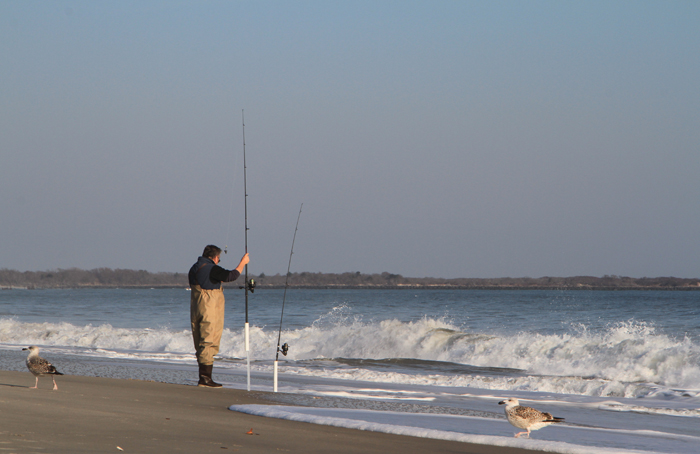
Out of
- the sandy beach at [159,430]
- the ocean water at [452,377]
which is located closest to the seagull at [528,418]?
the ocean water at [452,377]

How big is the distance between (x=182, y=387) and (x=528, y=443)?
13.5ft

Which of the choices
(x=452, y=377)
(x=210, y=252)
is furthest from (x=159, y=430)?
(x=452, y=377)

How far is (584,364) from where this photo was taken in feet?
46.9

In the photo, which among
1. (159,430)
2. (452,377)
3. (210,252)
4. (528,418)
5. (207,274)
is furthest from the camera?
(452,377)

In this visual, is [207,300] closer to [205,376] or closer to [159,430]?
[205,376]

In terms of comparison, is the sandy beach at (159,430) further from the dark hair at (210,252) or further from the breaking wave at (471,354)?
the breaking wave at (471,354)

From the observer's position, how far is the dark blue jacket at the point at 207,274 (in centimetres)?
690

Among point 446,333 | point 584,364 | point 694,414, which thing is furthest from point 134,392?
point 446,333

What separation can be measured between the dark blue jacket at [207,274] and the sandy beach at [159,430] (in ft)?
4.03

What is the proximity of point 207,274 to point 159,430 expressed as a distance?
2721mm

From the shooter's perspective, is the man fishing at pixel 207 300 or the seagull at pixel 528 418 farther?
Result: the man fishing at pixel 207 300

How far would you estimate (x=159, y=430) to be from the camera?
4.46 metres

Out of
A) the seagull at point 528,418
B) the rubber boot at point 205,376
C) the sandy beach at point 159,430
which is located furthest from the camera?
the rubber boot at point 205,376

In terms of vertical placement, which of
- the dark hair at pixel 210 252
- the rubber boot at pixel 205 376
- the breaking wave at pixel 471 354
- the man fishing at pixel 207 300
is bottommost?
the breaking wave at pixel 471 354
